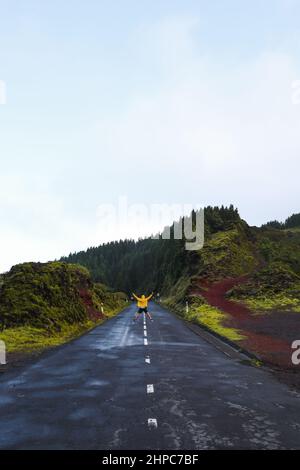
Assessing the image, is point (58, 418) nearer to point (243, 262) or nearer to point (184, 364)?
point (184, 364)

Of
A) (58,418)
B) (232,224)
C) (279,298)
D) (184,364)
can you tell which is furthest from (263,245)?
(58,418)

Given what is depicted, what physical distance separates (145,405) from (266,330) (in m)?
19.4

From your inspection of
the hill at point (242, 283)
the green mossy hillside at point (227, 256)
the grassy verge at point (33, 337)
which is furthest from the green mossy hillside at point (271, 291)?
the grassy verge at point (33, 337)

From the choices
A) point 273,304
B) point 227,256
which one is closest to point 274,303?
point 273,304

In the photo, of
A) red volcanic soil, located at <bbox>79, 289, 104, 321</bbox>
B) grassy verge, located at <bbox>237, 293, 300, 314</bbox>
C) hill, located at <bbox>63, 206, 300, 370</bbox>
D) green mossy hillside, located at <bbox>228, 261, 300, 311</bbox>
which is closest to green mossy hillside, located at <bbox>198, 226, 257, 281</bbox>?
hill, located at <bbox>63, 206, 300, 370</bbox>

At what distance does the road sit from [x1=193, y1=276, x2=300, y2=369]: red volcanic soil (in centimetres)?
172

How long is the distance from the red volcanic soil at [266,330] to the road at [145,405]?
1.72m

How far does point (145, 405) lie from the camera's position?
31.0 ft

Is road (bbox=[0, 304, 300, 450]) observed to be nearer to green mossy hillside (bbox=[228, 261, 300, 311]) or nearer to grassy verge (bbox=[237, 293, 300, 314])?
grassy verge (bbox=[237, 293, 300, 314])

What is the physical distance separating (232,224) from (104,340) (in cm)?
7191

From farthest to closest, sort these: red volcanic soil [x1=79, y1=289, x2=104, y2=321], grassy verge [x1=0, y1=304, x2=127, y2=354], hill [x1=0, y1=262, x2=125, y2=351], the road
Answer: red volcanic soil [x1=79, y1=289, x2=104, y2=321] < hill [x1=0, y1=262, x2=125, y2=351] < grassy verge [x1=0, y1=304, x2=127, y2=354] < the road

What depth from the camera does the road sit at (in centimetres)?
719

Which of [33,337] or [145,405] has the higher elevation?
[145,405]

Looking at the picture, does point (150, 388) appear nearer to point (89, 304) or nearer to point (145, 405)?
point (145, 405)
